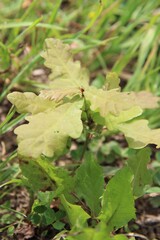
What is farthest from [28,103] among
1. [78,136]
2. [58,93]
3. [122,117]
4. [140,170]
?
[140,170]

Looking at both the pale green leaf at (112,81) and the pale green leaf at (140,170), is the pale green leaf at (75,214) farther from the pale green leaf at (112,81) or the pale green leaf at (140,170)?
the pale green leaf at (112,81)

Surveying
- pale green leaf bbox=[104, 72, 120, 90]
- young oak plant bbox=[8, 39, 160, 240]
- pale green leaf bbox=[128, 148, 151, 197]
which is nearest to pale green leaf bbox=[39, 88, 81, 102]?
young oak plant bbox=[8, 39, 160, 240]

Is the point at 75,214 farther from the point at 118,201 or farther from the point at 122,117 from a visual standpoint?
the point at 122,117

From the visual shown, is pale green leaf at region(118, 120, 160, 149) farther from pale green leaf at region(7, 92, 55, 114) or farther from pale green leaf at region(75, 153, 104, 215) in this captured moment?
pale green leaf at region(7, 92, 55, 114)

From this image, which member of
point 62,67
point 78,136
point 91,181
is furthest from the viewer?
point 62,67

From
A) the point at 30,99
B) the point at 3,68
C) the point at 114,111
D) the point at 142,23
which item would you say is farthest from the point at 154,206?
the point at 142,23

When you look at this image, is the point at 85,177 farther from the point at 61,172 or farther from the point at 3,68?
the point at 3,68
